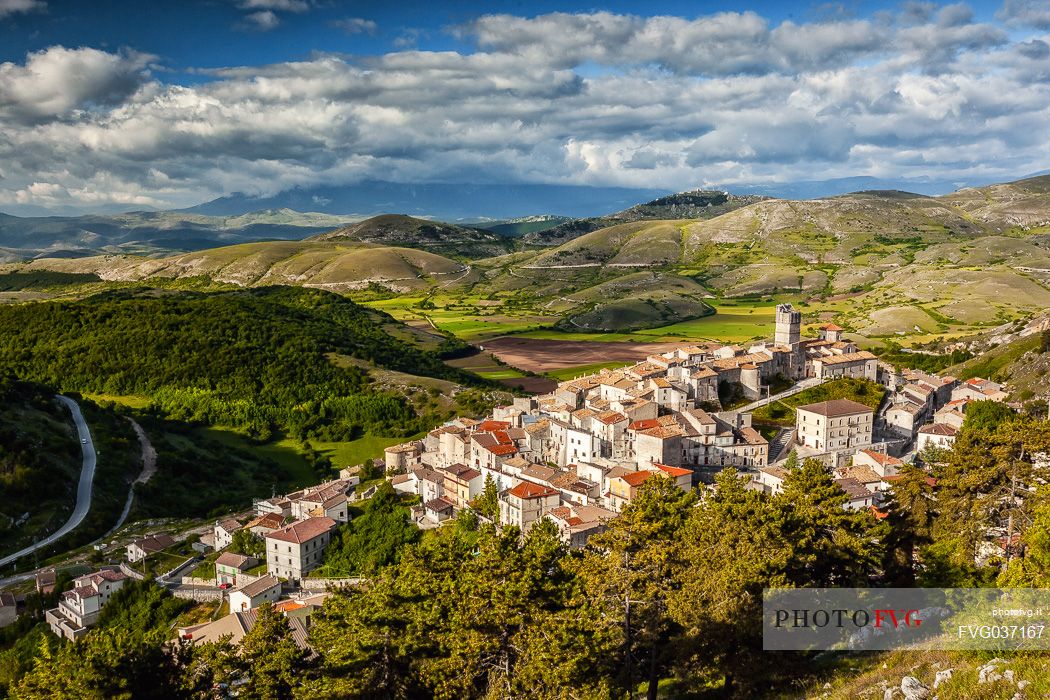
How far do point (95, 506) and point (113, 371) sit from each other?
2116 inches

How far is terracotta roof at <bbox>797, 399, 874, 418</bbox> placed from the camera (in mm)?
63844

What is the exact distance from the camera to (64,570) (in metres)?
61.2

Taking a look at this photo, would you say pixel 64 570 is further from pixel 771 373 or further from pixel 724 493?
pixel 771 373

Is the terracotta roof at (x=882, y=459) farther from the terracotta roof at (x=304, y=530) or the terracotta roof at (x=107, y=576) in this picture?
the terracotta roof at (x=107, y=576)

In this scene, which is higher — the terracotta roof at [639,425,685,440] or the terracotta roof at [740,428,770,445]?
the terracotta roof at [639,425,685,440]

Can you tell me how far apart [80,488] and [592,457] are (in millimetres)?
58716

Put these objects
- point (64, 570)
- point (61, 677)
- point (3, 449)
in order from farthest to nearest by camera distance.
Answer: point (3, 449), point (64, 570), point (61, 677)

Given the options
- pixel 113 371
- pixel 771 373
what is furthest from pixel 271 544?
pixel 113 371

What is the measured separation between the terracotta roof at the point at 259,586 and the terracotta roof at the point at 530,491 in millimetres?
18473

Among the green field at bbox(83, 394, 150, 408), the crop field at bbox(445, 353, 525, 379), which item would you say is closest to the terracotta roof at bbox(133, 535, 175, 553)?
the green field at bbox(83, 394, 150, 408)

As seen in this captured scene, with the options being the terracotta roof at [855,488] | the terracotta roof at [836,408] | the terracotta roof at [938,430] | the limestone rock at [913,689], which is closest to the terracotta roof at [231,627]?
the limestone rock at [913,689]

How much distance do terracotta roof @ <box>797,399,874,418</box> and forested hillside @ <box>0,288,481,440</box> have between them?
193 feet

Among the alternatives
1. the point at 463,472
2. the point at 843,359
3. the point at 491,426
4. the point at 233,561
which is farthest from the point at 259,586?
the point at 843,359

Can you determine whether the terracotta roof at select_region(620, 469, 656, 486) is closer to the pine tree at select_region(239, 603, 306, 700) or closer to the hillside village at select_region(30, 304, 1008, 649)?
the hillside village at select_region(30, 304, 1008, 649)
